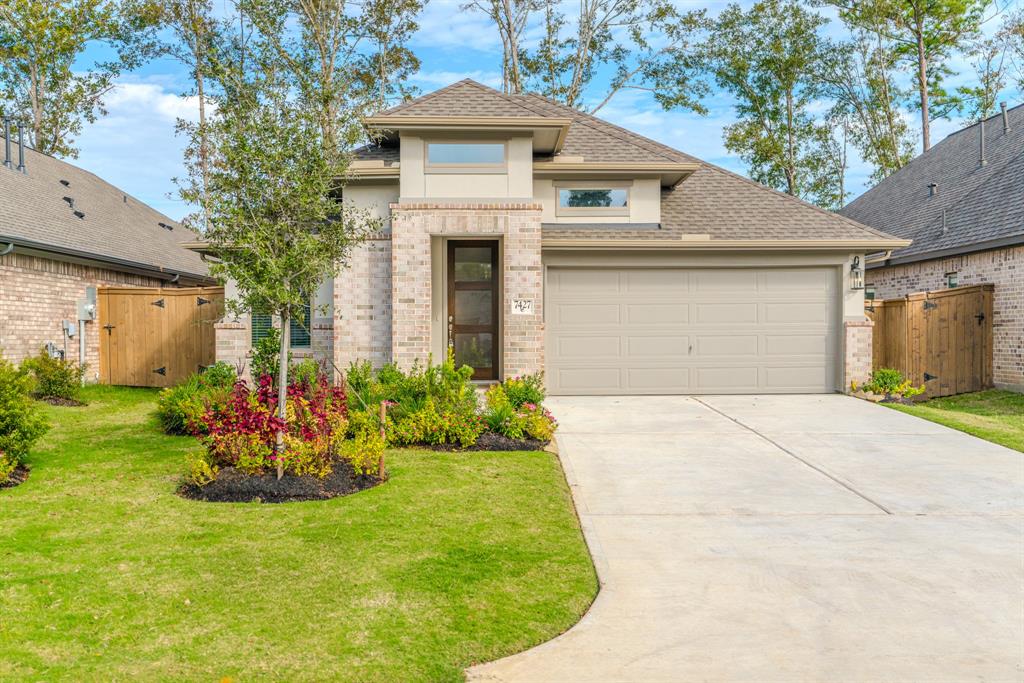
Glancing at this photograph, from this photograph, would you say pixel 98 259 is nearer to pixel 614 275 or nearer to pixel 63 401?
pixel 63 401

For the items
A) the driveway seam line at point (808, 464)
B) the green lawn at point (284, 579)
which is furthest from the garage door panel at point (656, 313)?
the green lawn at point (284, 579)

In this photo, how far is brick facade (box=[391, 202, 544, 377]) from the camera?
1162 cm

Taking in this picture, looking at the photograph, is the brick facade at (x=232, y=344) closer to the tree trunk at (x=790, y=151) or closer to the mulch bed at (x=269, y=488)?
the mulch bed at (x=269, y=488)

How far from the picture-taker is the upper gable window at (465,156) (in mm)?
12000

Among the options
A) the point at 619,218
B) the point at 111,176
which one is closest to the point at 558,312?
the point at 619,218

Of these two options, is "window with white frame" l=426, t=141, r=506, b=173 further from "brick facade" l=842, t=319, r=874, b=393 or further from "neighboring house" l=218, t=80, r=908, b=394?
"brick facade" l=842, t=319, r=874, b=393

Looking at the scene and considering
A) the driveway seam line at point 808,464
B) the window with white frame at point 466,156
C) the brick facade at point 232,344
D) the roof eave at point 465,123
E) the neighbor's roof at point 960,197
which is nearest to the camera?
the driveway seam line at point 808,464

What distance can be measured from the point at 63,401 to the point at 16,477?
5621 mm

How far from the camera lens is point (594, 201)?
1387cm

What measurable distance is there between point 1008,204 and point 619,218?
26.3 feet

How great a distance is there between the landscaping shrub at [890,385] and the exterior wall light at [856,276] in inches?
64.9

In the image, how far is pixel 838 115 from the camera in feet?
106

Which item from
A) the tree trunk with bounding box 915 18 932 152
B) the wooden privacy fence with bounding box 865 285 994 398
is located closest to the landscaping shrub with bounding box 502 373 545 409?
the wooden privacy fence with bounding box 865 285 994 398

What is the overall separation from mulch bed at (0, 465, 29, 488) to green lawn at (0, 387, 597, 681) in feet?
0.36
